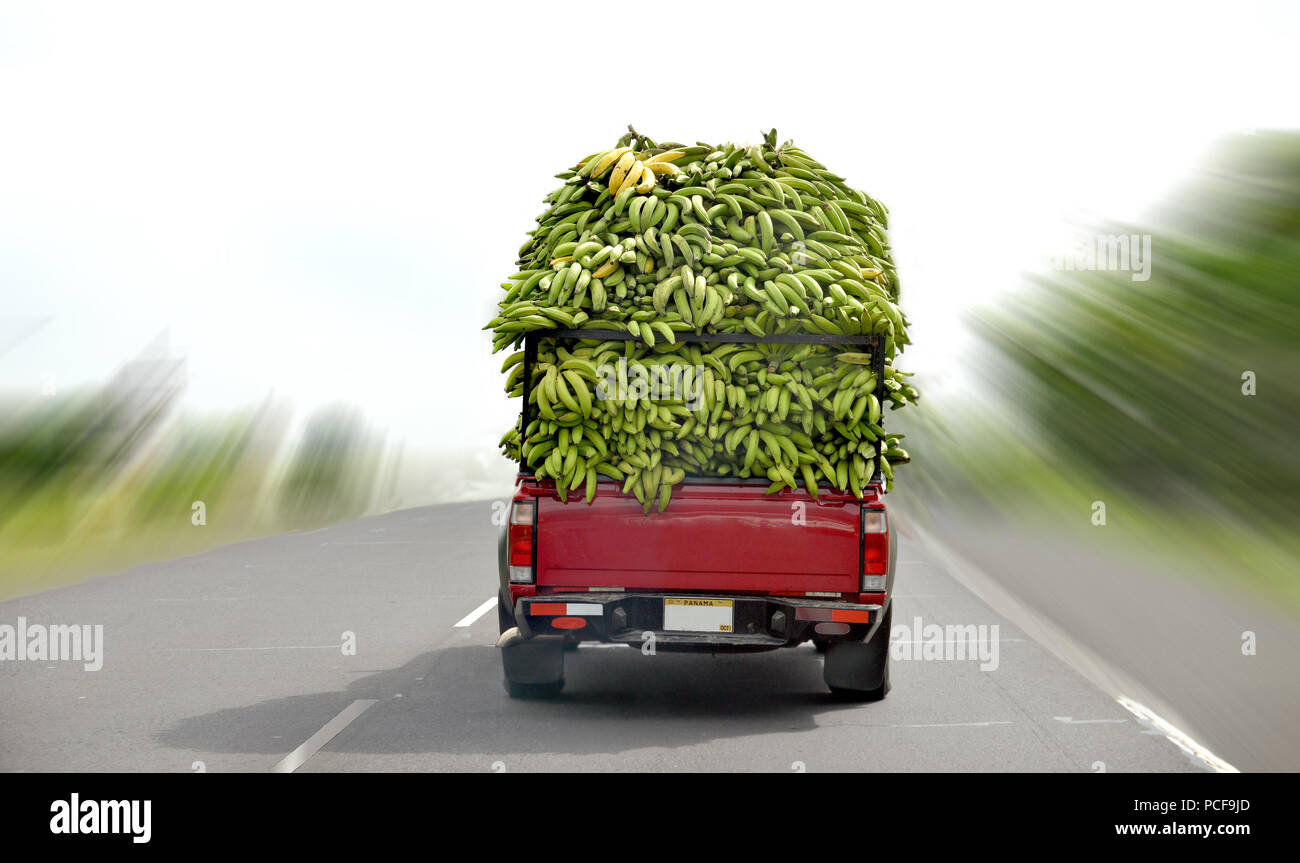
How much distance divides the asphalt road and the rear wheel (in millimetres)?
116

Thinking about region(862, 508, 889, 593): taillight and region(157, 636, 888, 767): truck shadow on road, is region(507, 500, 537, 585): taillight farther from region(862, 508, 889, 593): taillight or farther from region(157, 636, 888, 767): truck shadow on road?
region(862, 508, 889, 593): taillight

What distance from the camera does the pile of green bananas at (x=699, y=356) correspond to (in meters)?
6.88

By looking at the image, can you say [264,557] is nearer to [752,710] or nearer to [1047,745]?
[752,710]

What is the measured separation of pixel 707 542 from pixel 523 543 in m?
1.00

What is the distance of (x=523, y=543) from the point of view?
6.94 meters

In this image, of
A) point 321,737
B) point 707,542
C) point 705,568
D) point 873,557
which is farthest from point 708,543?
point 321,737

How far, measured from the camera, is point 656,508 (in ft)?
22.5

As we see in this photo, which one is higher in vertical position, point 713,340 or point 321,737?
point 713,340

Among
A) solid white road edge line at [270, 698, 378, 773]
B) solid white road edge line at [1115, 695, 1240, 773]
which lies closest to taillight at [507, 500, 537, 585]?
solid white road edge line at [270, 698, 378, 773]

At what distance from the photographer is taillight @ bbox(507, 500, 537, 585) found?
692cm

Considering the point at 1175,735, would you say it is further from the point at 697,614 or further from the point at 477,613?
the point at 477,613

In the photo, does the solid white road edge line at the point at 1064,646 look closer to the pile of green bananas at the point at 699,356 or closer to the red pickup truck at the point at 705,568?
the red pickup truck at the point at 705,568

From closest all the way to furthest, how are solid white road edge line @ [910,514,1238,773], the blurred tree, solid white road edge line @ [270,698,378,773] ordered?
solid white road edge line @ [270,698,378,773], solid white road edge line @ [910,514,1238,773], the blurred tree
